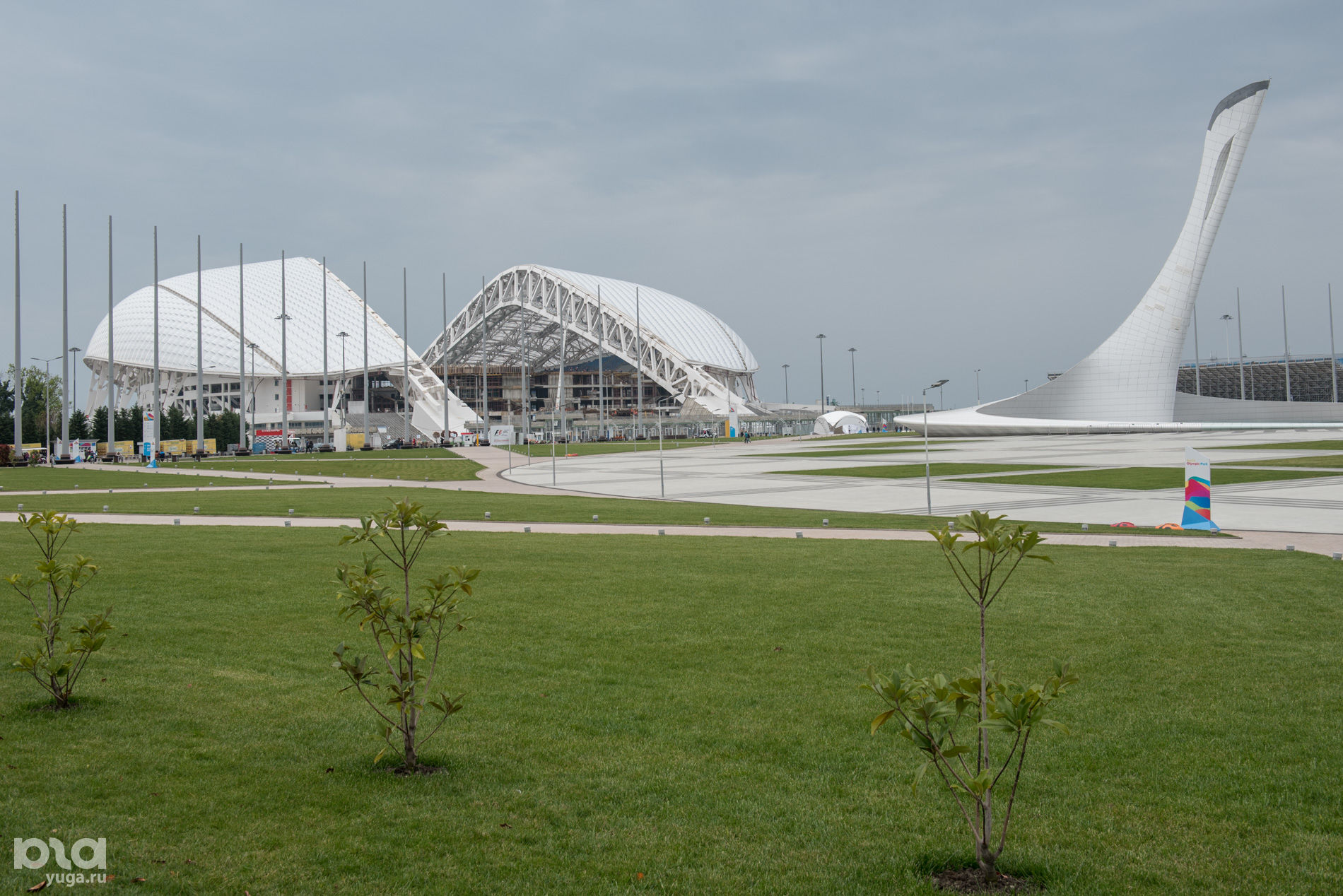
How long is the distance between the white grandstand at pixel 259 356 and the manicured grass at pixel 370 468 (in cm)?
5045

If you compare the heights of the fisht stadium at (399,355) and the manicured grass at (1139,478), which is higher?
the fisht stadium at (399,355)

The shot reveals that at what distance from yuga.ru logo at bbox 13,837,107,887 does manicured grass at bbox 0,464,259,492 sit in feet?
118

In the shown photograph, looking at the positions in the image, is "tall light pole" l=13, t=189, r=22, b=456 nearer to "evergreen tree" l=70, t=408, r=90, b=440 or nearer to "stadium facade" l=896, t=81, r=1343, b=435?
"evergreen tree" l=70, t=408, r=90, b=440

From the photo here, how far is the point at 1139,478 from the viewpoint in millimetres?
34031

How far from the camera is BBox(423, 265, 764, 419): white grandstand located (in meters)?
142

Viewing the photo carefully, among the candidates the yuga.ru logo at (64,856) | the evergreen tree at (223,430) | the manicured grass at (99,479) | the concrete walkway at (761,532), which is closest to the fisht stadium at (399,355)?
the evergreen tree at (223,430)

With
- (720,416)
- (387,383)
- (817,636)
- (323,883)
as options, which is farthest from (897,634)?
(387,383)

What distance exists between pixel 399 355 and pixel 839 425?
58430 millimetres

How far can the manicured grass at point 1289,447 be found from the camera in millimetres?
50094

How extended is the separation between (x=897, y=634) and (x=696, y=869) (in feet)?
17.2

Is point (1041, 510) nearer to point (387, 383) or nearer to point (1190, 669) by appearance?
point (1190, 669)

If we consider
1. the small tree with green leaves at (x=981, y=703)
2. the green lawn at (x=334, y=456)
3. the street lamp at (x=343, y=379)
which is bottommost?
the small tree with green leaves at (x=981, y=703)

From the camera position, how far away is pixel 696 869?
447cm

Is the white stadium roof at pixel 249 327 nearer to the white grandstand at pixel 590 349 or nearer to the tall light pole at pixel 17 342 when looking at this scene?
the white grandstand at pixel 590 349
